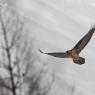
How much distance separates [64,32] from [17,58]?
8.31 feet

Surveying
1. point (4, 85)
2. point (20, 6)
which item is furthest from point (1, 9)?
point (4, 85)

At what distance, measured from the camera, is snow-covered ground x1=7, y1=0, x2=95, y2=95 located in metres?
12.9

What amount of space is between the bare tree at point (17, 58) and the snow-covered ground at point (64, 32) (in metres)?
0.42

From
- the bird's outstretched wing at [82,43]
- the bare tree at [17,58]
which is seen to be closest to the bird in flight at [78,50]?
the bird's outstretched wing at [82,43]

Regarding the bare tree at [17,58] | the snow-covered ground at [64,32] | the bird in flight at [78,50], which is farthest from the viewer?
the snow-covered ground at [64,32]

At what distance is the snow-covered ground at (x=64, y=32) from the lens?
1294 centimetres

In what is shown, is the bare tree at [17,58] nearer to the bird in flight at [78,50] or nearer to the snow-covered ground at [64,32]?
the snow-covered ground at [64,32]

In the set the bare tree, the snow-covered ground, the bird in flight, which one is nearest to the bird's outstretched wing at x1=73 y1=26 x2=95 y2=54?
the bird in flight

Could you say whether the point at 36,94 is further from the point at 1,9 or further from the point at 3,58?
the point at 1,9

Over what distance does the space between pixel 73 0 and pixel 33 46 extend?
6.21 ft

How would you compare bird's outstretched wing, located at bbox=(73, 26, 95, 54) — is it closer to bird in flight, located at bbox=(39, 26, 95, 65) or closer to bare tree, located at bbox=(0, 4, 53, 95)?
bird in flight, located at bbox=(39, 26, 95, 65)

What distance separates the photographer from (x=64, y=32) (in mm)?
13742

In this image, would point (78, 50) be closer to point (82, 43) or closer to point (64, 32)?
point (82, 43)

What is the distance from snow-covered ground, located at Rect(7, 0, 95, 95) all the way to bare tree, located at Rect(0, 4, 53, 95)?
416mm
